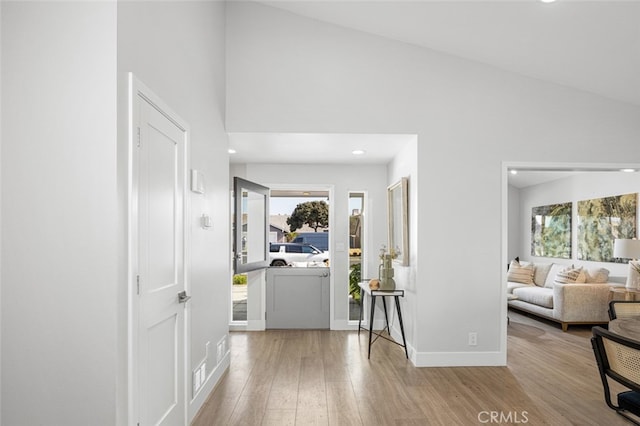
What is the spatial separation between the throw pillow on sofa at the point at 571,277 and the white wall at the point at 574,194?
0.73 metres

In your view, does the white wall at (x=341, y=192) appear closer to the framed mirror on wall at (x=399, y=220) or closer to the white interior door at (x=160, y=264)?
the framed mirror on wall at (x=399, y=220)

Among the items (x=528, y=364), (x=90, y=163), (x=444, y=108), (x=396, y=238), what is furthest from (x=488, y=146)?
(x=90, y=163)

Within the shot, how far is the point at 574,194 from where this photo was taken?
712 centimetres

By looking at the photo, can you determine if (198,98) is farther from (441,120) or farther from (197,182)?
(441,120)

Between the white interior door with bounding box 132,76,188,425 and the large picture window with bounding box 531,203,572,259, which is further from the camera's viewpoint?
the large picture window with bounding box 531,203,572,259

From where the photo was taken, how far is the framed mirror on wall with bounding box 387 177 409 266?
4.50 metres

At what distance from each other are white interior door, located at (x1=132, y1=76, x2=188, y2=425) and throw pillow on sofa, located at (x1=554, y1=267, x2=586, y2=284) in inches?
206

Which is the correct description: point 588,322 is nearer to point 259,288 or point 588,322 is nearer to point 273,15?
point 259,288

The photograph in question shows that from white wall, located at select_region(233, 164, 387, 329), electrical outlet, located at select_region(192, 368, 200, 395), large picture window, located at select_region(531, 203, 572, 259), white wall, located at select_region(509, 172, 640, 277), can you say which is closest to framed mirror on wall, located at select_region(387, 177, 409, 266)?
white wall, located at select_region(233, 164, 387, 329)

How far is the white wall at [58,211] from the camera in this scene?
1806 millimetres

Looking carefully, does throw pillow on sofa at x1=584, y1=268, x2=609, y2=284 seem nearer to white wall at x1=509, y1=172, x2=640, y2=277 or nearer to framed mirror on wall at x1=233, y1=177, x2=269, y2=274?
white wall at x1=509, y1=172, x2=640, y2=277

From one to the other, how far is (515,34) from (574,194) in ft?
15.1

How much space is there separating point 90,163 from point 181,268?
105 cm

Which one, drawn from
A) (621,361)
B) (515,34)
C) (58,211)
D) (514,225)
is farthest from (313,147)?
(514,225)
